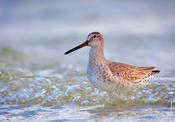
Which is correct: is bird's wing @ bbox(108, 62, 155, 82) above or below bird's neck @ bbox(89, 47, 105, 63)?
below

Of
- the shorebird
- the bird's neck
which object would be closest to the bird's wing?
the shorebird

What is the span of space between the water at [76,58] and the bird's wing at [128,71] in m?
0.27

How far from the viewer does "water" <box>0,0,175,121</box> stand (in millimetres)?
6723

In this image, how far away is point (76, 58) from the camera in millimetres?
12016

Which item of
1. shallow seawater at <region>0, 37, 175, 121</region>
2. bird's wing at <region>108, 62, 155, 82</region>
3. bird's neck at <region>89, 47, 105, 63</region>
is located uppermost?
bird's neck at <region>89, 47, 105, 63</region>

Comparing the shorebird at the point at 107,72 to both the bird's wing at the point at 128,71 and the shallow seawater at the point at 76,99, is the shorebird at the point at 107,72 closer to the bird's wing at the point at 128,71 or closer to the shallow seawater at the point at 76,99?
the bird's wing at the point at 128,71

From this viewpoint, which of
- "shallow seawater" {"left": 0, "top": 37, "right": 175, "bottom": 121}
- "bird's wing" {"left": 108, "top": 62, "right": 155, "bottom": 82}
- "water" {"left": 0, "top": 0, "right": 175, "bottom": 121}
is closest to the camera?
"shallow seawater" {"left": 0, "top": 37, "right": 175, "bottom": 121}

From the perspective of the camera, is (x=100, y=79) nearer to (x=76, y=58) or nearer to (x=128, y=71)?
(x=128, y=71)

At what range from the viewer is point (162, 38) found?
13.3 metres

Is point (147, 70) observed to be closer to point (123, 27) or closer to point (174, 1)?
point (123, 27)

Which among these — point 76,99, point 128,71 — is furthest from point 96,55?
point 76,99

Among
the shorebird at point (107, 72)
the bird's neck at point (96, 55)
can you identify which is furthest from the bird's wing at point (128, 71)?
the bird's neck at point (96, 55)

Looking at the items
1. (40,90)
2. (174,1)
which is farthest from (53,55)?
(174,1)

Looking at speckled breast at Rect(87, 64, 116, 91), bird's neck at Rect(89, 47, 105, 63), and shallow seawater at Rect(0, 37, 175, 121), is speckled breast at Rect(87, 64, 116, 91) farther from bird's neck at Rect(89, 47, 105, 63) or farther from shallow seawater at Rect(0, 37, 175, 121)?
shallow seawater at Rect(0, 37, 175, 121)
